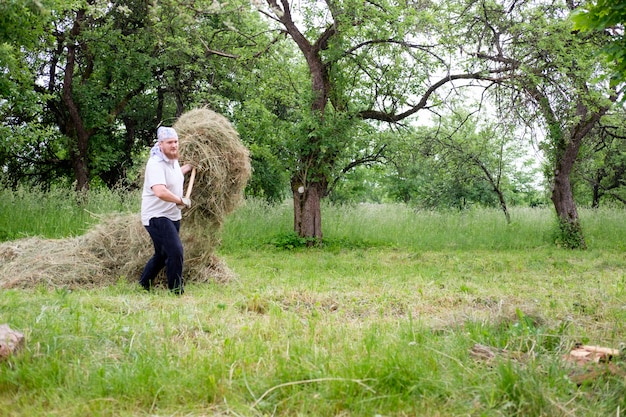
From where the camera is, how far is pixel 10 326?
425cm

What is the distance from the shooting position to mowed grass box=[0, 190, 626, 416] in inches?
122

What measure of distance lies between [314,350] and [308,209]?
1121cm

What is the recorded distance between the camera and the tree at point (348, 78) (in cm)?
1305

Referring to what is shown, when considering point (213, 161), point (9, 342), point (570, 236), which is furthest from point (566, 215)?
point (9, 342)

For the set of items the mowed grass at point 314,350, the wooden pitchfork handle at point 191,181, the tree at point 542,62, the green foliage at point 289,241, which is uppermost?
the tree at point 542,62

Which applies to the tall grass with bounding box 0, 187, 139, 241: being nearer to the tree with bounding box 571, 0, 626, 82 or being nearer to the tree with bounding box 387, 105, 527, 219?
the tree with bounding box 387, 105, 527, 219

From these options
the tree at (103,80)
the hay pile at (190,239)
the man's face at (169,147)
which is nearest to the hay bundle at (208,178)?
the hay pile at (190,239)

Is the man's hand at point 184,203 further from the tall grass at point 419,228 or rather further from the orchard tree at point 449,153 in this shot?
the orchard tree at point 449,153

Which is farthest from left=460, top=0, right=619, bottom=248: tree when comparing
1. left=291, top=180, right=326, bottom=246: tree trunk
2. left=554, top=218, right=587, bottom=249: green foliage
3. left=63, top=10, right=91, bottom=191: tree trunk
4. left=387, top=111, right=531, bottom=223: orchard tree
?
left=63, top=10, right=91, bottom=191: tree trunk

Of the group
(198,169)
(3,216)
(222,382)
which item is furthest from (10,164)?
(222,382)

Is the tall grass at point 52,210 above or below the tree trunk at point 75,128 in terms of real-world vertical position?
below

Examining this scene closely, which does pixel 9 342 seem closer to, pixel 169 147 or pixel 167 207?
pixel 167 207

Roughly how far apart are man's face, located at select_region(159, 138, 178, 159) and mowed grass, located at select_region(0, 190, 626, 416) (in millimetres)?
1584

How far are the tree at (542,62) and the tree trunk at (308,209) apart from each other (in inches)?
189
